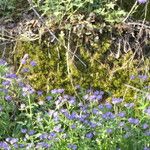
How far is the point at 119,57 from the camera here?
160 inches

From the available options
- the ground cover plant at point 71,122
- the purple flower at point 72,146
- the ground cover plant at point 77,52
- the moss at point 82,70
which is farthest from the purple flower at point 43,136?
the moss at point 82,70

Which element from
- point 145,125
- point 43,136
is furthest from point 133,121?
point 43,136

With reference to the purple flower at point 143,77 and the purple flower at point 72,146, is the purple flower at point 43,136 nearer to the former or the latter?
the purple flower at point 72,146

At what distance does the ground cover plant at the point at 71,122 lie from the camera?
3.18m

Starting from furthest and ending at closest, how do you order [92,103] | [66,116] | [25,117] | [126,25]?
[126,25], [25,117], [92,103], [66,116]

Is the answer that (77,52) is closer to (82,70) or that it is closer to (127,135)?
(82,70)

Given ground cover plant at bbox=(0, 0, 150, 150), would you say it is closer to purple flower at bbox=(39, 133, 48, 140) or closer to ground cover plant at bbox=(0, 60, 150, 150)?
ground cover plant at bbox=(0, 60, 150, 150)

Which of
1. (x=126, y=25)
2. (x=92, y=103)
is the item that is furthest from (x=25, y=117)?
(x=126, y=25)

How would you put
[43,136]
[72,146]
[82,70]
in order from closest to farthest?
[72,146], [43,136], [82,70]

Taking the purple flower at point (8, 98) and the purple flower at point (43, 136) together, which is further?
the purple flower at point (8, 98)

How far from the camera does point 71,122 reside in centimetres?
331

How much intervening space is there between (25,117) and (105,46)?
32.6 inches

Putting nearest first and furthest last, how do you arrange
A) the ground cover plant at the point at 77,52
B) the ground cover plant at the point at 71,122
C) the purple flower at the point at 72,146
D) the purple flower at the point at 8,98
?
1. the purple flower at the point at 72,146
2. the ground cover plant at the point at 71,122
3. the purple flower at the point at 8,98
4. the ground cover plant at the point at 77,52

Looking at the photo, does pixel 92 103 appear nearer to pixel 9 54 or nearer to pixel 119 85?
pixel 119 85
